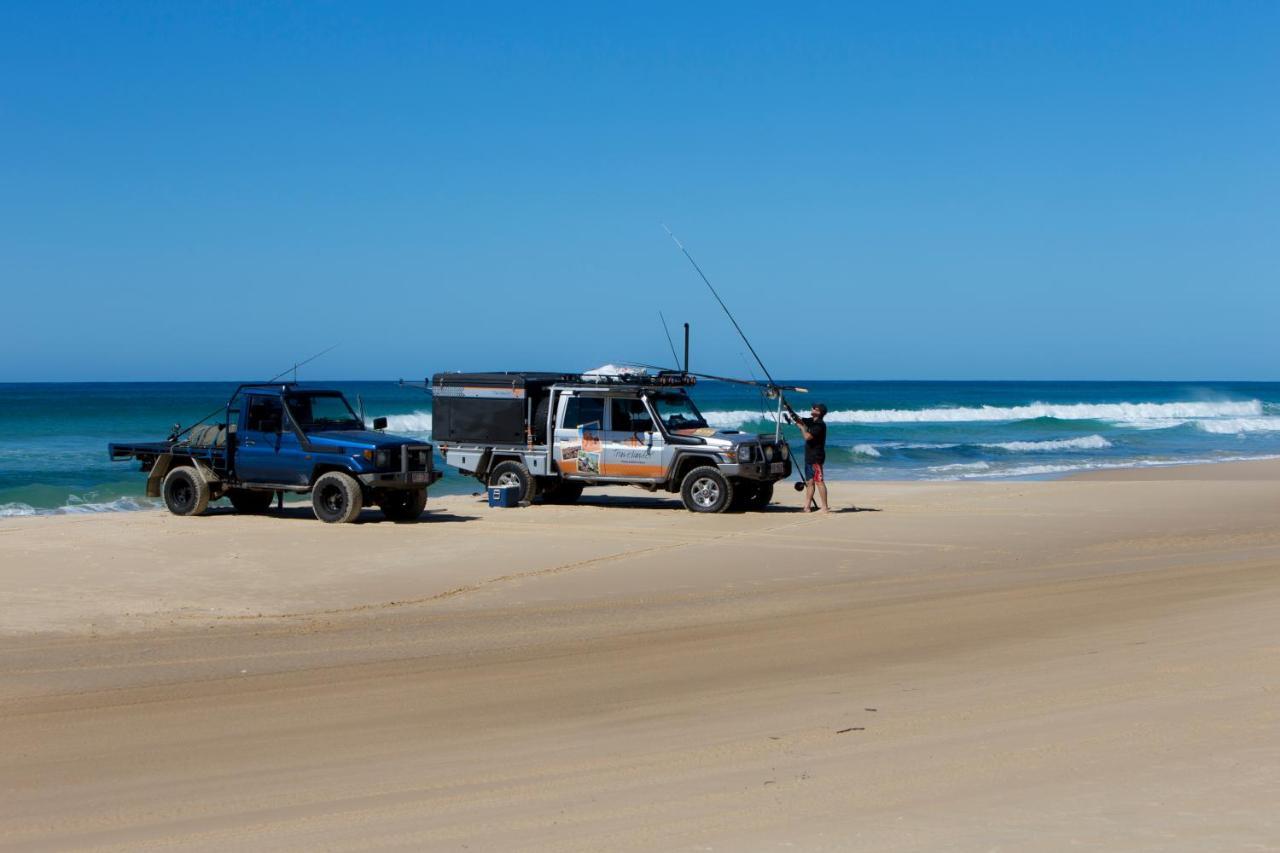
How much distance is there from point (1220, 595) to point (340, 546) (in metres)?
9.16

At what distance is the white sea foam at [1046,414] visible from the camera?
62.4 m

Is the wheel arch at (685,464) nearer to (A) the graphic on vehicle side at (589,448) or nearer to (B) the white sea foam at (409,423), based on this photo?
(A) the graphic on vehicle side at (589,448)

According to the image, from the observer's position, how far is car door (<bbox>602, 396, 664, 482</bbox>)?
19.7 m

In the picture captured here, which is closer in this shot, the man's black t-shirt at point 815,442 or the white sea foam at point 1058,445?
the man's black t-shirt at point 815,442

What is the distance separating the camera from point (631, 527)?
17.7 meters

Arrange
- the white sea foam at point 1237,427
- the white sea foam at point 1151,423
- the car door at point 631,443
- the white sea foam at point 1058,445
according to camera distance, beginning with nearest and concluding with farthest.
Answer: the car door at point 631,443 → the white sea foam at point 1058,445 → the white sea foam at point 1237,427 → the white sea foam at point 1151,423

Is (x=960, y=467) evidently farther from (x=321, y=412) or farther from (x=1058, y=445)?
(x=321, y=412)

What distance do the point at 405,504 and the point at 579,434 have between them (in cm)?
305

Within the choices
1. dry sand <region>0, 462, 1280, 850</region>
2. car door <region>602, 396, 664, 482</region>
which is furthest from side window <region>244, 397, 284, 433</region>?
car door <region>602, 396, 664, 482</region>

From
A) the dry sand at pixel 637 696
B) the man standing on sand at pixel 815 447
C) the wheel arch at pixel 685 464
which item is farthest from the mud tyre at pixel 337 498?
the man standing on sand at pixel 815 447

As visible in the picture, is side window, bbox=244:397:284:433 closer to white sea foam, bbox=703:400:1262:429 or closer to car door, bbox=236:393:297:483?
car door, bbox=236:393:297:483

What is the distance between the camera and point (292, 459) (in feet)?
59.6

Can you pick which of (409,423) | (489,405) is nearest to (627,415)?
(489,405)

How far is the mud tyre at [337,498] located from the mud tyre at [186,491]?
1.88 metres
